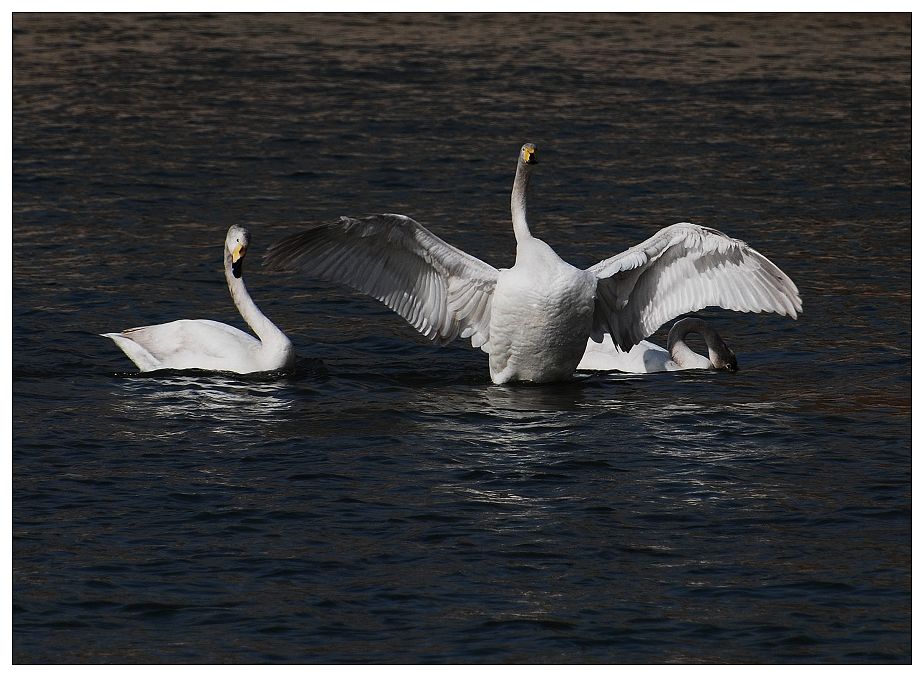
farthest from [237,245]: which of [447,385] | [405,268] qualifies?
[447,385]

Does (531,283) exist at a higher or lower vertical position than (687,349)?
higher

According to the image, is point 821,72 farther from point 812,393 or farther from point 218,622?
point 218,622

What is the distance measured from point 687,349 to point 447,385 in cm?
238

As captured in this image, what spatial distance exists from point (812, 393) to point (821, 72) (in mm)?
13420

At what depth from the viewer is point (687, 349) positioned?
15641 mm

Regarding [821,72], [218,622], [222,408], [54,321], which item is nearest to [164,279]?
[54,321]

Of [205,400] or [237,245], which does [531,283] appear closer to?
[237,245]

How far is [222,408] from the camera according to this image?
13.8 meters

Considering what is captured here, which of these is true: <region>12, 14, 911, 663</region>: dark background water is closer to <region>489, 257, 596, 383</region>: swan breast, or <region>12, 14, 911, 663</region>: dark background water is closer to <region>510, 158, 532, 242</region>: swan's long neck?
<region>489, 257, 596, 383</region>: swan breast

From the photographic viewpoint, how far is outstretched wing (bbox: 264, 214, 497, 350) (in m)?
14.4

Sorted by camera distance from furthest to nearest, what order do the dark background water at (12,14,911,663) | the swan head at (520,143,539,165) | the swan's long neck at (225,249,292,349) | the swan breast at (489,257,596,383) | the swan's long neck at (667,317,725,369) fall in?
the swan's long neck at (667,317,725,369) → the swan's long neck at (225,249,292,349) → the swan head at (520,143,539,165) → the swan breast at (489,257,596,383) → the dark background water at (12,14,911,663)

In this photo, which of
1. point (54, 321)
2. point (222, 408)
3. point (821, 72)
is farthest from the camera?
point (821, 72)

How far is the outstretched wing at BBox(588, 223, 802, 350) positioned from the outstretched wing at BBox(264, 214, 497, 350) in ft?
3.66

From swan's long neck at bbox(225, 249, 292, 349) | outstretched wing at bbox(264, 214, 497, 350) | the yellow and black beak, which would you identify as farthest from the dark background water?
the yellow and black beak
